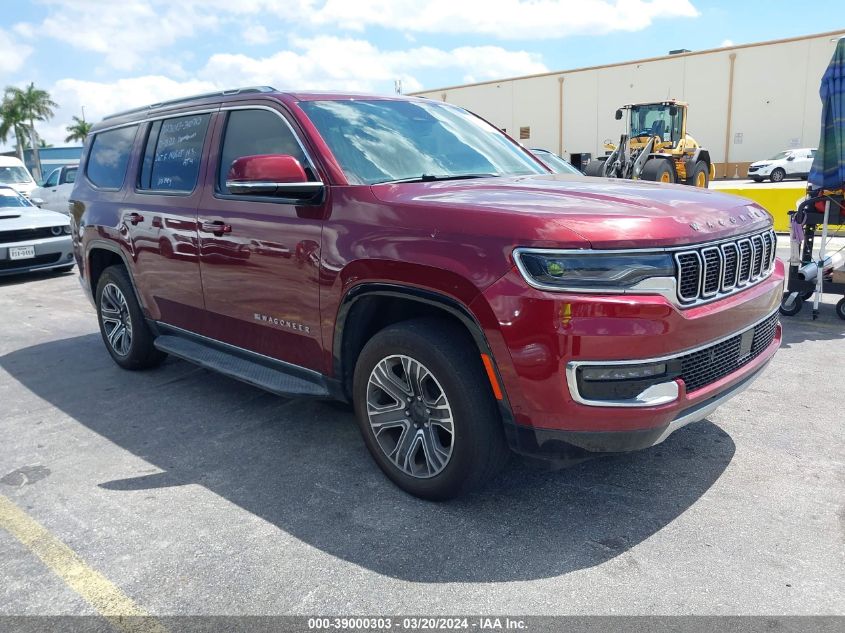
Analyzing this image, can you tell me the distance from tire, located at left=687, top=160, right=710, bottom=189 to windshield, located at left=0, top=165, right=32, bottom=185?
58.8 feet

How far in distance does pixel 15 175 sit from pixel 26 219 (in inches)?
326

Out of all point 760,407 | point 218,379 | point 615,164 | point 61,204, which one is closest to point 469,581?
point 760,407

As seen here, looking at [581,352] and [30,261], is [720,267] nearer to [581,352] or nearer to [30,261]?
[581,352]

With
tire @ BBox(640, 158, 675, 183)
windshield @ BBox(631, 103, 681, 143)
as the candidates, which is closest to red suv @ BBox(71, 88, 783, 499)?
tire @ BBox(640, 158, 675, 183)

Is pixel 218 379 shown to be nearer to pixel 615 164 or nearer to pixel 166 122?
pixel 166 122

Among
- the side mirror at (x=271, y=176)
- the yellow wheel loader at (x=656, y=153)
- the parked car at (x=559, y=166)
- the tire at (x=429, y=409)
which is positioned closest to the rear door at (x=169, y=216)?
the side mirror at (x=271, y=176)

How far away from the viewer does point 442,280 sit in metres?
2.84

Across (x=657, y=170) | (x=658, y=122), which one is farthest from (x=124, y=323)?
(x=658, y=122)

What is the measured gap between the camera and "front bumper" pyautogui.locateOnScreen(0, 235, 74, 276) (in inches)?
399

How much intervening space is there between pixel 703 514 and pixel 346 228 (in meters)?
2.12

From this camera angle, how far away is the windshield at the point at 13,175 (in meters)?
17.0

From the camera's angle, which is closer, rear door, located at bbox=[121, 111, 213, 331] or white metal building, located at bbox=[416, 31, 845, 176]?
rear door, located at bbox=[121, 111, 213, 331]

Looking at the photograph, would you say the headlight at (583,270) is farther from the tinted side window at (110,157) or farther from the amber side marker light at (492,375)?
the tinted side window at (110,157)

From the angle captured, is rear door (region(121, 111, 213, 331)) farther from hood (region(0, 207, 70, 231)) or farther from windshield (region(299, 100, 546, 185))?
hood (region(0, 207, 70, 231))
